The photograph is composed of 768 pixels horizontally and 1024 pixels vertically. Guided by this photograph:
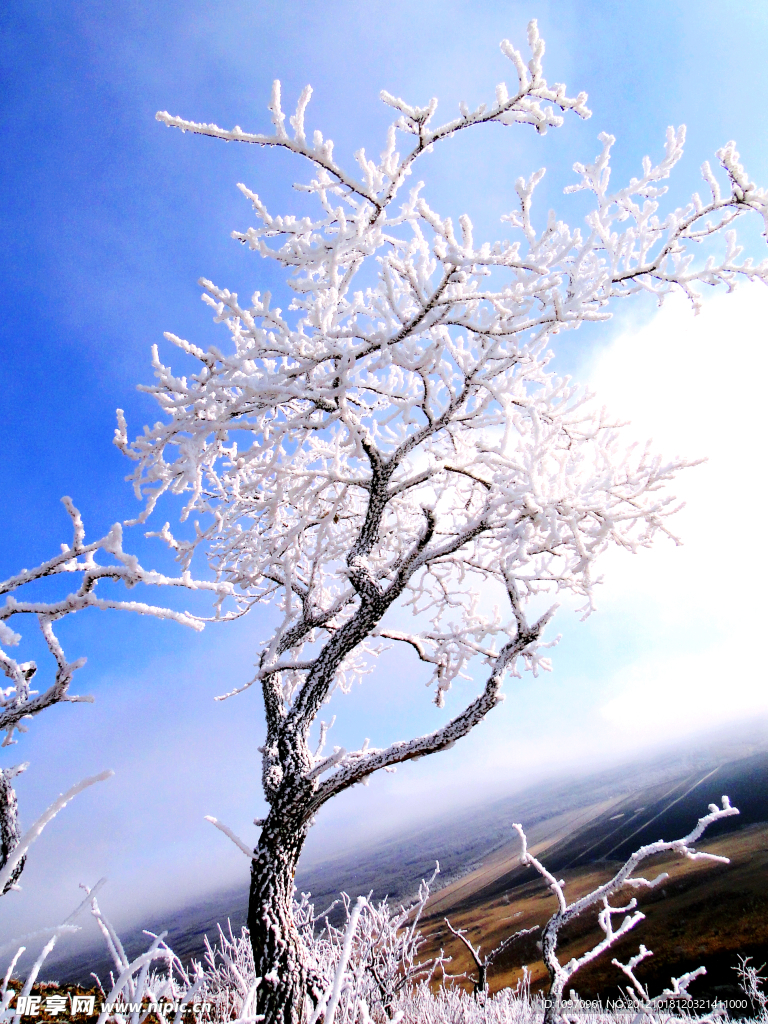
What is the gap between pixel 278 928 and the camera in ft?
12.3

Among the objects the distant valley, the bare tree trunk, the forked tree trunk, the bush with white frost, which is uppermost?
the bare tree trunk

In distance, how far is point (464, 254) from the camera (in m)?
3.01

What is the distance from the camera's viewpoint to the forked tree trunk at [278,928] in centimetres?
355

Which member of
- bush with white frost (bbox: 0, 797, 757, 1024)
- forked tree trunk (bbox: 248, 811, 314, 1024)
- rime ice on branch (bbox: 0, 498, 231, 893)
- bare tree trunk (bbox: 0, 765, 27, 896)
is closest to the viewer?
rime ice on branch (bbox: 0, 498, 231, 893)

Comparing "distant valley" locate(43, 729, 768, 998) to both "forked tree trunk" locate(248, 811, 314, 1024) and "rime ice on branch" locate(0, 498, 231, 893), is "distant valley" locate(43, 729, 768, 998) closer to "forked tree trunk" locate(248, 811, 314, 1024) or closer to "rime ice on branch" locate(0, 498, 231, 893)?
"forked tree trunk" locate(248, 811, 314, 1024)

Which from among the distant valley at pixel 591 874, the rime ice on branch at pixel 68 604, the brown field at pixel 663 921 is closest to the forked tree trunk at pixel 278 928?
the rime ice on branch at pixel 68 604

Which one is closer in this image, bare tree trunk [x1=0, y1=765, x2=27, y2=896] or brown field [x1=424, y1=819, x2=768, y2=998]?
bare tree trunk [x1=0, y1=765, x2=27, y2=896]

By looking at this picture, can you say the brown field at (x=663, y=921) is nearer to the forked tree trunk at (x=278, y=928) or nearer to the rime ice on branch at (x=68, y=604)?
the forked tree trunk at (x=278, y=928)

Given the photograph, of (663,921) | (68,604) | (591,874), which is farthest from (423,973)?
(591,874)

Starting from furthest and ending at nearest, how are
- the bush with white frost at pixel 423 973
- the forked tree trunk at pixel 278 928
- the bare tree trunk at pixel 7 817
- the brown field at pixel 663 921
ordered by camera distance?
the brown field at pixel 663 921 < the forked tree trunk at pixel 278 928 < the bush with white frost at pixel 423 973 < the bare tree trunk at pixel 7 817

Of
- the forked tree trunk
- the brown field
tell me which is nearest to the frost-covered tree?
the forked tree trunk

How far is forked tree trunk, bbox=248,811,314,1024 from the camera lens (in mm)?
3555

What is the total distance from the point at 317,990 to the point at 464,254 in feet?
18.2

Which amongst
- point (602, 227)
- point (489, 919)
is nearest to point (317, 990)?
point (602, 227)
